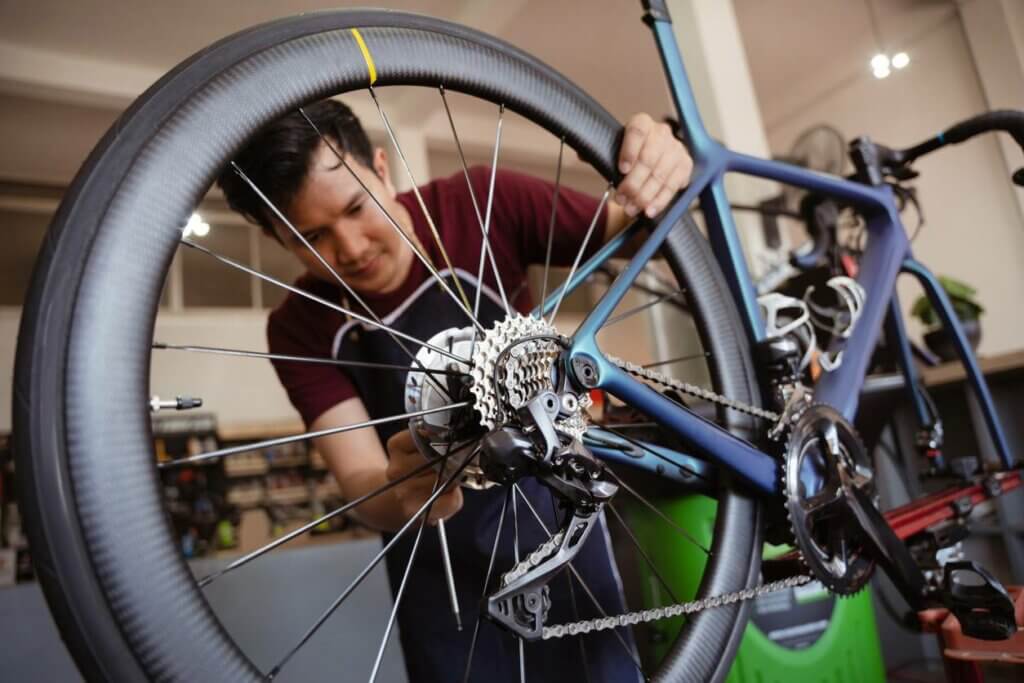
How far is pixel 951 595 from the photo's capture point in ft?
2.42

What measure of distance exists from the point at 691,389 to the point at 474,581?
342mm

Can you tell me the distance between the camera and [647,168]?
27.0 inches

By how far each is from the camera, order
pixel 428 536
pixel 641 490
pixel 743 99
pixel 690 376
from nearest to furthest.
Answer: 1. pixel 428 536
2. pixel 641 490
3. pixel 690 376
4. pixel 743 99

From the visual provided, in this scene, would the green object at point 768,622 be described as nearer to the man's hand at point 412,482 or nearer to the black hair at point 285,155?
the man's hand at point 412,482

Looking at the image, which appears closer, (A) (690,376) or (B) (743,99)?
(A) (690,376)

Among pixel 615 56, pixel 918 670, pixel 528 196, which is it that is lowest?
pixel 918 670

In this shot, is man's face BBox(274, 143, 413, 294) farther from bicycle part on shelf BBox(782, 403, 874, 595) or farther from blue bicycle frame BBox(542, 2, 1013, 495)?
bicycle part on shelf BBox(782, 403, 874, 595)

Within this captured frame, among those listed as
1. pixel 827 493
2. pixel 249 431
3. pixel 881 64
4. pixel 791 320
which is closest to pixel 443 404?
pixel 827 493

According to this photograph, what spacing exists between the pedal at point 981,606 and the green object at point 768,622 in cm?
36

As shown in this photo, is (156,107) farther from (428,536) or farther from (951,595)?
(951,595)

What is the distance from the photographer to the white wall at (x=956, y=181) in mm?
3359

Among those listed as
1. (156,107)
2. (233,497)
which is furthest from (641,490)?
(233,497)

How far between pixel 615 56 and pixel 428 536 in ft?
11.1

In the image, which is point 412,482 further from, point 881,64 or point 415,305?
point 881,64
